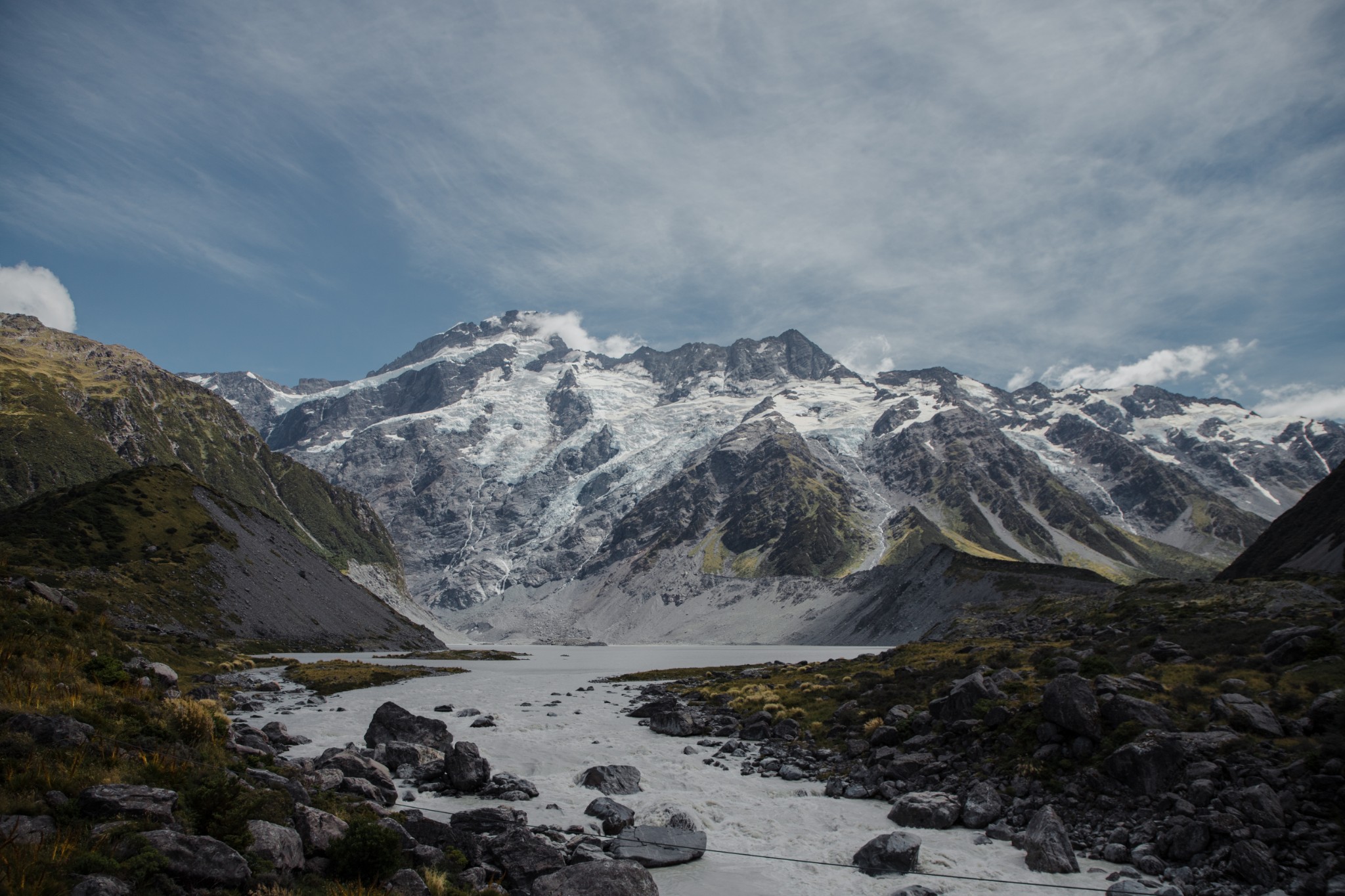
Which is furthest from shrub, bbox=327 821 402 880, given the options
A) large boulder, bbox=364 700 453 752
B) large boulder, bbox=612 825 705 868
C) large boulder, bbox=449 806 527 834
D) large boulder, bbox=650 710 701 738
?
large boulder, bbox=650 710 701 738

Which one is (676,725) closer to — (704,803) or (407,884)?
(704,803)

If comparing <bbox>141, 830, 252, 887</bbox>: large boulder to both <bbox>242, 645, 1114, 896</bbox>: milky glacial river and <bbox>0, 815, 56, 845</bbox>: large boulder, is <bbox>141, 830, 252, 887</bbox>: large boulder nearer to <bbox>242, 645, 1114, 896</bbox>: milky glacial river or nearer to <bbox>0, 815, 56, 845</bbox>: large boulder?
<bbox>0, 815, 56, 845</bbox>: large boulder

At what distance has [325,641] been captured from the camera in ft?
449

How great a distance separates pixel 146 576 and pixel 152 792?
376ft

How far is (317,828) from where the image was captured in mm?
17609

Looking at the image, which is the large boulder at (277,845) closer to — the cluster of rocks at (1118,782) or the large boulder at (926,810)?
the cluster of rocks at (1118,782)

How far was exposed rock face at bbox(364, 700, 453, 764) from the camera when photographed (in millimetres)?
39625

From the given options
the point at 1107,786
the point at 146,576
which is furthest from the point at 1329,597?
the point at 146,576

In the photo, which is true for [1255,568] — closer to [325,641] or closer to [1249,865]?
[1249,865]

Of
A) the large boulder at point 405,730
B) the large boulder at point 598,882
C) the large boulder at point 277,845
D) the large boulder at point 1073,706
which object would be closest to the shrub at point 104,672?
the large boulder at point 277,845

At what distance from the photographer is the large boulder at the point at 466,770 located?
3155 cm

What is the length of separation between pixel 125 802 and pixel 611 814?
17885 mm

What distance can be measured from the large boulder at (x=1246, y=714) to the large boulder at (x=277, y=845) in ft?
104

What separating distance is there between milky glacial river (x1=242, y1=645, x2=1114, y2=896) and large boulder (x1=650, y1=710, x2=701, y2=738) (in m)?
1.35
